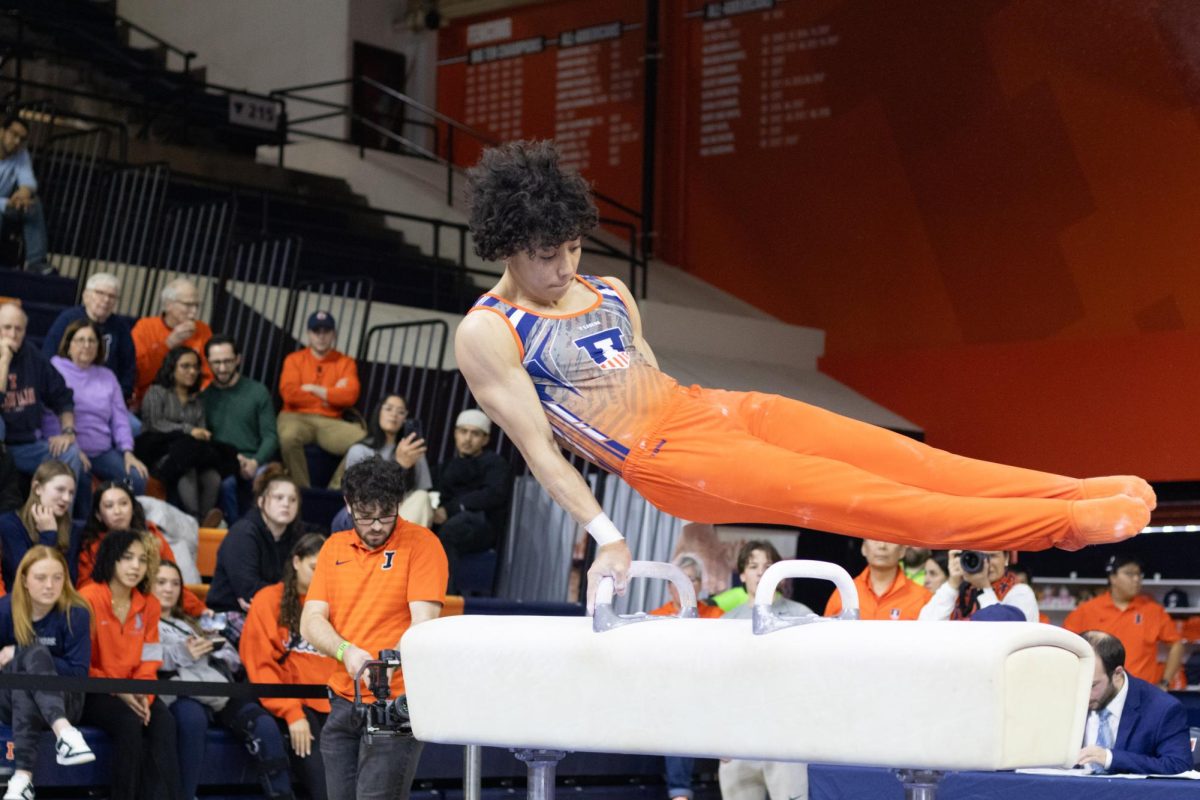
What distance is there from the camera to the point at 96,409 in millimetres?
7402

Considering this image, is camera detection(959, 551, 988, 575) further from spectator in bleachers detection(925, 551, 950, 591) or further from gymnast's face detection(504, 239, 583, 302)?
gymnast's face detection(504, 239, 583, 302)

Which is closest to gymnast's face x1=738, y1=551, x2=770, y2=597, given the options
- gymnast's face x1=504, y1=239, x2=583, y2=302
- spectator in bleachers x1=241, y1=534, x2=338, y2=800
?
spectator in bleachers x1=241, y1=534, x2=338, y2=800

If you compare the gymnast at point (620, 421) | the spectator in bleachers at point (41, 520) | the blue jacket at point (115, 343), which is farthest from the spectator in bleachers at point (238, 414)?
the gymnast at point (620, 421)

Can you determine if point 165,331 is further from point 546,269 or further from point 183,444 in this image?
point 546,269

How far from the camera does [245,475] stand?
819 centimetres

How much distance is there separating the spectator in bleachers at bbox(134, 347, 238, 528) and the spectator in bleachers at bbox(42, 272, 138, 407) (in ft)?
0.54

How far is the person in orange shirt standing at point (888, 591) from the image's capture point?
6355mm

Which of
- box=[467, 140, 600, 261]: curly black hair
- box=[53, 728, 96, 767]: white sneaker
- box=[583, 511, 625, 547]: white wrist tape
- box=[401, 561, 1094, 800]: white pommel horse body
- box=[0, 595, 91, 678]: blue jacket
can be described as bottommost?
box=[53, 728, 96, 767]: white sneaker

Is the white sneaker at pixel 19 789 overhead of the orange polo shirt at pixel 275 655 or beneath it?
beneath

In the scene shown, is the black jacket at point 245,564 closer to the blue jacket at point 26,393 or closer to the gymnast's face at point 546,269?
the blue jacket at point 26,393

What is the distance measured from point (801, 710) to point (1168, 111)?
9076 millimetres

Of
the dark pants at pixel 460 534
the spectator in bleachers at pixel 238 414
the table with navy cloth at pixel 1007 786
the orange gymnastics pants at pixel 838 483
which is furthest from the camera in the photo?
the spectator in bleachers at pixel 238 414

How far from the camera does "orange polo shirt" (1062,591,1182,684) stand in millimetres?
8898

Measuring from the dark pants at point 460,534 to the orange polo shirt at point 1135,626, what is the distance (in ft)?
11.3
